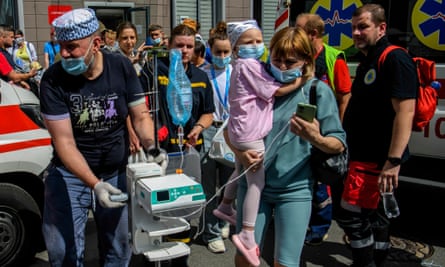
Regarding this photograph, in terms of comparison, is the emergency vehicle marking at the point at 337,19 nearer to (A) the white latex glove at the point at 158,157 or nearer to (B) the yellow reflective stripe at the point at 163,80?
(B) the yellow reflective stripe at the point at 163,80

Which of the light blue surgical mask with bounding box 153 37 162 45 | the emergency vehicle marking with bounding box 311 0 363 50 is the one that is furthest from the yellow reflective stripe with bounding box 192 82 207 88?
the light blue surgical mask with bounding box 153 37 162 45

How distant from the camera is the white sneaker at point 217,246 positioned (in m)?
4.44

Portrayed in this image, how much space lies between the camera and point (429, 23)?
4477 mm

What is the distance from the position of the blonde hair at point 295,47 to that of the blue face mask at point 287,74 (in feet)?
0.18

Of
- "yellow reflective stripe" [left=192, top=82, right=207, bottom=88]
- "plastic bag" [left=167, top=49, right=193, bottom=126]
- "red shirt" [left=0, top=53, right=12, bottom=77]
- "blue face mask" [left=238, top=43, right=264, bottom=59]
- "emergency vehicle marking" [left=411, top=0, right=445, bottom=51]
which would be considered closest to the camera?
"blue face mask" [left=238, top=43, right=264, bottom=59]

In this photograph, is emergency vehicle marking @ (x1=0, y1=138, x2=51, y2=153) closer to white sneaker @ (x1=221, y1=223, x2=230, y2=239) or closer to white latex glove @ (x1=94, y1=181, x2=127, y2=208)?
white latex glove @ (x1=94, y1=181, x2=127, y2=208)

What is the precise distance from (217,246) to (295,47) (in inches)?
91.1

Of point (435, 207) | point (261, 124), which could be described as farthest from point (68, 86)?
point (435, 207)

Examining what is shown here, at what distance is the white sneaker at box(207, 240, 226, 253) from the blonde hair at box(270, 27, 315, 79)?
2193 millimetres

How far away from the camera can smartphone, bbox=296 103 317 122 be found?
250cm

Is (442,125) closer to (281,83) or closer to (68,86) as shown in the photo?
(281,83)

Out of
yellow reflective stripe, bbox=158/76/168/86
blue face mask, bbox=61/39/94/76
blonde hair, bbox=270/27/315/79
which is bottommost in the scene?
yellow reflective stripe, bbox=158/76/168/86

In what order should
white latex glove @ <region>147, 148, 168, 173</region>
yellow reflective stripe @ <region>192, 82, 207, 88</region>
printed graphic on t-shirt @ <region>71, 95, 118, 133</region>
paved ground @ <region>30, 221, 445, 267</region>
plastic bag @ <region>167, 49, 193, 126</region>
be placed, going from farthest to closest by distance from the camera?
paved ground @ <region>30, 221, 445, 267</region> → yellow reflective stripe @ <region>192, 82, 207, 88</region> → plastic bag @ <region>167, 49, 193, 126</region> → printed graphic on t-shirt @ <region>71, 95, 118, 133</region> → white latex glove @ <region>147, 148, 168, 173</region>

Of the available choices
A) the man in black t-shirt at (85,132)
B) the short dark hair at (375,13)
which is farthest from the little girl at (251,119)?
the short dark hair at (375,13)
